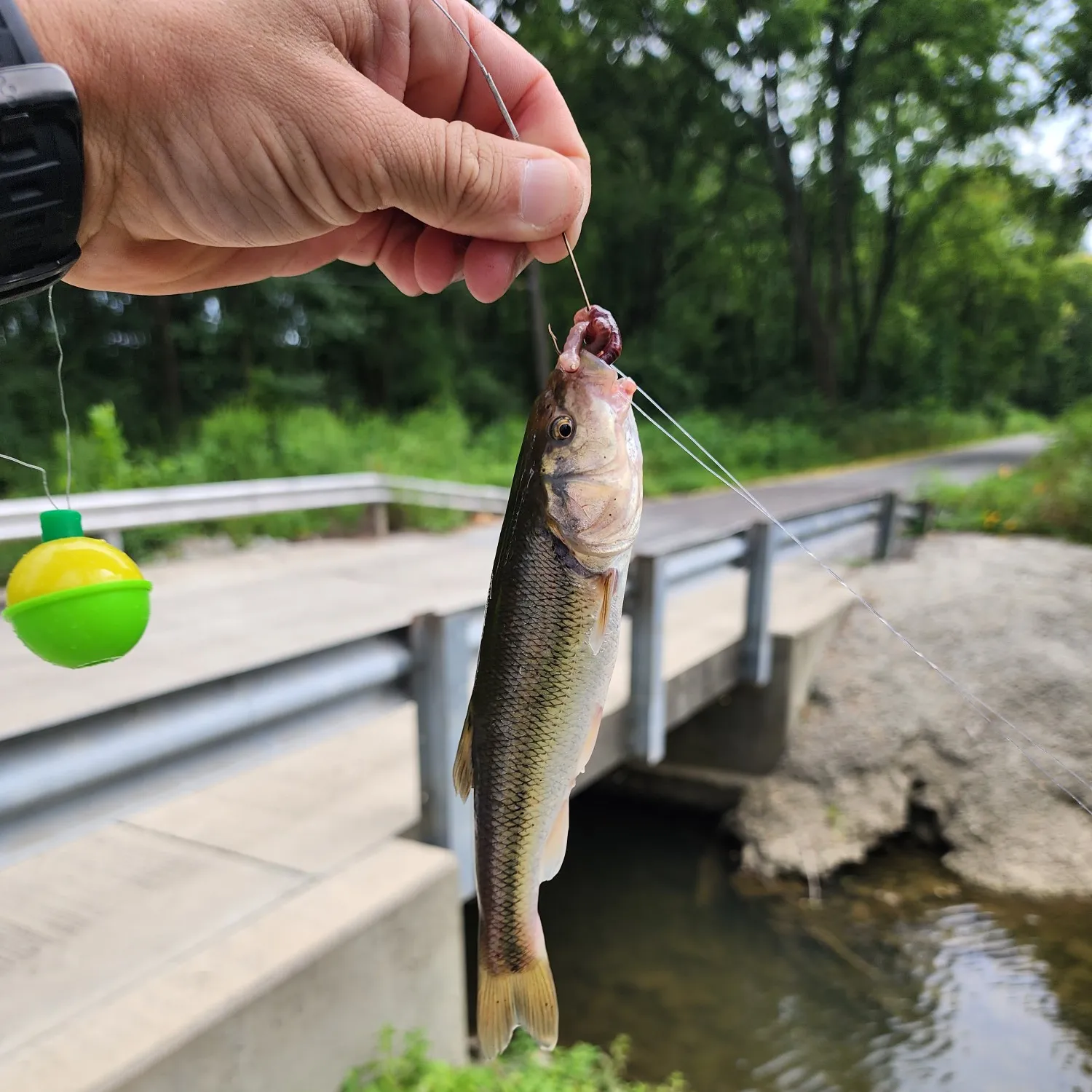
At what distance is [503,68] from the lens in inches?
68.2

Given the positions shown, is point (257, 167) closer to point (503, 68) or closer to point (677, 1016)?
point (503, 68)

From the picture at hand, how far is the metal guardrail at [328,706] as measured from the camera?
7.09 ft

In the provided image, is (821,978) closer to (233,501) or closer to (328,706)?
(328,706)

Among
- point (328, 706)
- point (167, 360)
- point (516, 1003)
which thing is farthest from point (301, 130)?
point (167, 360)

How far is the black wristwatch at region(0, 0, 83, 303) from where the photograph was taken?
1.20 m

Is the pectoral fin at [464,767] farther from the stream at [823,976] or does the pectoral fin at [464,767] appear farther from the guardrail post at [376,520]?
the guardrail post at [376,520]

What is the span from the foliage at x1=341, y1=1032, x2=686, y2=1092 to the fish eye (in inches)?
95.2

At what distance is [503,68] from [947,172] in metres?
24.0

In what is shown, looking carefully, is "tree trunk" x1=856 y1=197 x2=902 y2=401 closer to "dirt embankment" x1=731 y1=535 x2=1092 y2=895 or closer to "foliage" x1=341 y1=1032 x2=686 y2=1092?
"dirt embankment" x1=731 y1=535 x2=1092 y2=895

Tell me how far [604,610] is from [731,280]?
29995 millimetres

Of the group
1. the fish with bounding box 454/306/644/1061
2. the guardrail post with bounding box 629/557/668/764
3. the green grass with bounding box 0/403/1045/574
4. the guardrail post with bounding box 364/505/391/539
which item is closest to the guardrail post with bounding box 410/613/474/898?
the guardrail post with bounding box 629/557/668/764

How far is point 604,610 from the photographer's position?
4.46ft

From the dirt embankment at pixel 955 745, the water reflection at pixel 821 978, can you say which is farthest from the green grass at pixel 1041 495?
the water reflection at pixel 821 978

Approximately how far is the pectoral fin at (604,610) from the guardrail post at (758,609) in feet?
15.4
